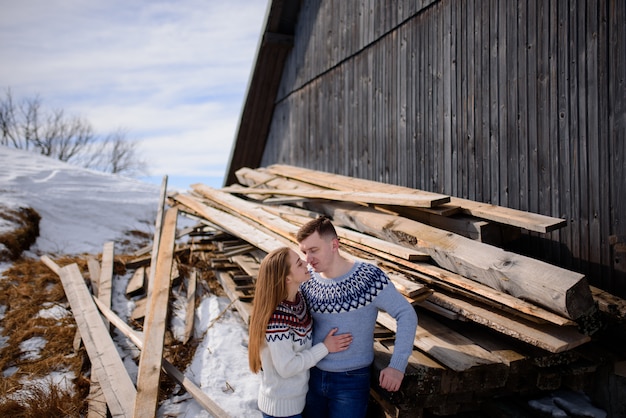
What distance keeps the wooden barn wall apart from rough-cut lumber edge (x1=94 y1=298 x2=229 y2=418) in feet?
10.7

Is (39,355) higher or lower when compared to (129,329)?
lower

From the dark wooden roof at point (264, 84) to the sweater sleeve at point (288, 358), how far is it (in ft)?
27.4

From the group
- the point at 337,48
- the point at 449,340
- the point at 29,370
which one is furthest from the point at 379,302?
the point at 337,48

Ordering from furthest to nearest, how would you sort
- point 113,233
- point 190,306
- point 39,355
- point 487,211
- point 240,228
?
1. point 113,233
2. point 240,228
3. point 190,306
4. point 39,355
5. point 487,211

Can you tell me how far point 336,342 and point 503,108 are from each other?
320 cm

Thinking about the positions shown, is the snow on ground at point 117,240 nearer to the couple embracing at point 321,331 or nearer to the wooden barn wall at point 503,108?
the couple embracing at point 321,331

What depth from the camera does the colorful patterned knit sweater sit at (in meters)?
2.82

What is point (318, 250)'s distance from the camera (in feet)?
9.82

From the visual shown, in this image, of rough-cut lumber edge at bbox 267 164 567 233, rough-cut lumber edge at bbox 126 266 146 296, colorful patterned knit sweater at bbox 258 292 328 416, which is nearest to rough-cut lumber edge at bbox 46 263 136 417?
rough-cut lumber edge at bbox 126 266 146 296

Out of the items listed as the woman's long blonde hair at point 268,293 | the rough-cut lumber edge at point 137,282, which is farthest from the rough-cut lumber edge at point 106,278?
the woman's long blonde hair at point 268,293

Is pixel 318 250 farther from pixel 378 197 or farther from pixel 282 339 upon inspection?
pixel 378 197

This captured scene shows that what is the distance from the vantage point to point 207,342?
202 inches

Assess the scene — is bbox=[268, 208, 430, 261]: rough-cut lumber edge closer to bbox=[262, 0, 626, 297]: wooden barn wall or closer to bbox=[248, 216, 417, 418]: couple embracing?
bbox=[248, 216, 417, 418]: couple embracing

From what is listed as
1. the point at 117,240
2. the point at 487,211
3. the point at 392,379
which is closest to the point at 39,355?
the point at 392,379
